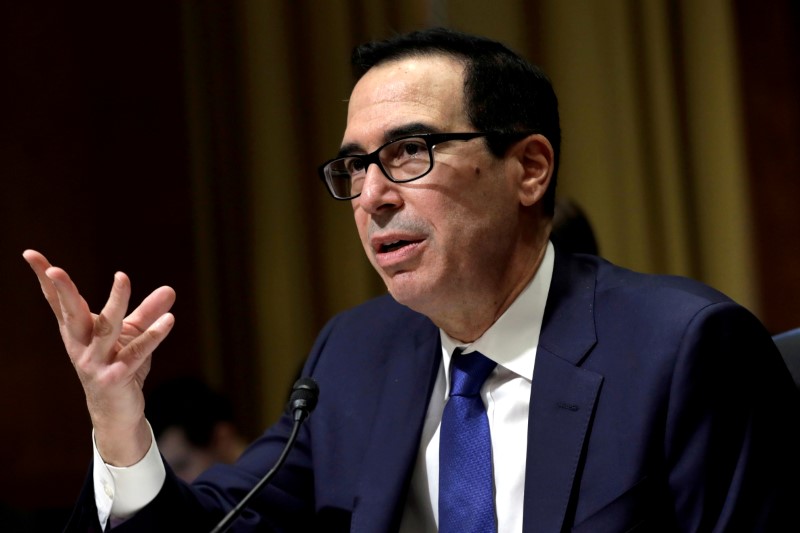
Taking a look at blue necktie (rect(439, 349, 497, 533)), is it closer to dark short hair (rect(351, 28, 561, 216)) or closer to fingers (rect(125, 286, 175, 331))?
dark short hair (rect(351, 28, 561, 216))

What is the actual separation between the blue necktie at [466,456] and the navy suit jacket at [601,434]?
0.23ft

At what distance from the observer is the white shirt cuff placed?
1.56 m

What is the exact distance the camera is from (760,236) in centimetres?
321

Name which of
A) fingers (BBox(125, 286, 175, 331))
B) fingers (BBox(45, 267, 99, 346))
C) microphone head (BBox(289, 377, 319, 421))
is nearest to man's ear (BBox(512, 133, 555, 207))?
microphone head (BBox(289, 377, 319, 421))

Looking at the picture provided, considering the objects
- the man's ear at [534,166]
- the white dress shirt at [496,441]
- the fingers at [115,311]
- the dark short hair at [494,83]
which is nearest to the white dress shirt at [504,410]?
the white dress shirt at [496,441]

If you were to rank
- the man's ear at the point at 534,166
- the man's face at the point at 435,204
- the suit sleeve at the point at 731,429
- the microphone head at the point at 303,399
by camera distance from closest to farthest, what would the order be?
the suit sleeve at the point at 731,429, the microphone head at the point at 303,399, the man's face at the point at 435,204, the man's ear at the point at 534,166

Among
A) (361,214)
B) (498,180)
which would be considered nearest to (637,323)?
(498,180)

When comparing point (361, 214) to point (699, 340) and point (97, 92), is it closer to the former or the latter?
point (699, 340)

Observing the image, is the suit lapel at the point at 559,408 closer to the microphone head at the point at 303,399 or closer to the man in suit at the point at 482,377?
the man in suit at the point at 482,377

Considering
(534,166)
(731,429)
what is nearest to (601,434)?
(731,429)

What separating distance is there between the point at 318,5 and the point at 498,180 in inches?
85.2

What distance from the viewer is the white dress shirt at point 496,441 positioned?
5.13 ft

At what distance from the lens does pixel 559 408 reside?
1.52 meters

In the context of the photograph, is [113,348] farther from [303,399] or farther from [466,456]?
[466,456]
